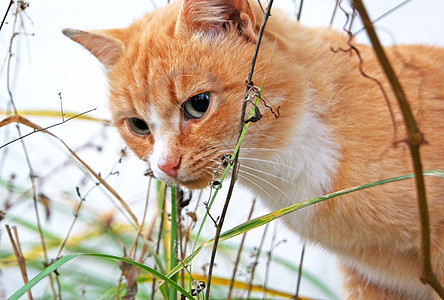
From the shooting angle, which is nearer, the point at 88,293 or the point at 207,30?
the point at 207,30

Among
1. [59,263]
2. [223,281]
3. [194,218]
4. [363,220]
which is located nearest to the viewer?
[59,263]

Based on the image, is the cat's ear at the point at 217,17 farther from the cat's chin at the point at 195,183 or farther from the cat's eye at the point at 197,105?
the cat's chin at the point at 195,183

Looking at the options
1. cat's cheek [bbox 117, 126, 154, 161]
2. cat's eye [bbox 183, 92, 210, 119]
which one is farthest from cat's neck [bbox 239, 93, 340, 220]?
cat's cheek [bbox 117, 126, 154, 161]

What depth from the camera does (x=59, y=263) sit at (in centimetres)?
82

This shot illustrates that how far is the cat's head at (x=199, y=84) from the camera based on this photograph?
110 centimetres

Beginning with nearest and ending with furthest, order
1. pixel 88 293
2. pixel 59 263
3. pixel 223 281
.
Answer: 1. pixel 59 263
2. pixel 223 281
3. pixel 88 293

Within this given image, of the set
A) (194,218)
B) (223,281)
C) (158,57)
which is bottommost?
(194,218)

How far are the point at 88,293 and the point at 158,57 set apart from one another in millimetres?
1013

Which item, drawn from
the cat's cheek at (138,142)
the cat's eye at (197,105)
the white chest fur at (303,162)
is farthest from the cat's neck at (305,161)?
the cat's cheek at (138,142)

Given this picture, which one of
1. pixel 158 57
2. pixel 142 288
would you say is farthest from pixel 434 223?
pixel 142 288

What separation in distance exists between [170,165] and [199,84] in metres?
0.19

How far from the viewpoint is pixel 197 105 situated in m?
1.13

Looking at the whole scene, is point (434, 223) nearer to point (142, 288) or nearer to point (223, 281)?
point (223, 281)

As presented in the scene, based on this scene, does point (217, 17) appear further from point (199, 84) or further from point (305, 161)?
point (305, 161)
